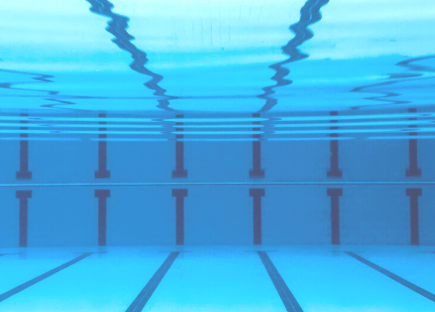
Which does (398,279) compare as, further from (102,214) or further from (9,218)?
(9,218)

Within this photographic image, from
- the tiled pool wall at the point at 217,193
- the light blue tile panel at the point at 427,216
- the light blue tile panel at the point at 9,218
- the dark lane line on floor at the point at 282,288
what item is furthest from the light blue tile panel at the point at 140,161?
the light blue tile panel at the point at 427,216

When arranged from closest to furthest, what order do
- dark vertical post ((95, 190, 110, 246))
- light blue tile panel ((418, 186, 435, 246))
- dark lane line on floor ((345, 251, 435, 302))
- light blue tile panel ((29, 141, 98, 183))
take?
dark lane line on floor ((345, 251, 435, 302))
light blue tile panel ((418, 186, 435, 246))
dark vertical post ((95, 190, 110, 246))
light blue tile panel ((29, 141, 98, 183))

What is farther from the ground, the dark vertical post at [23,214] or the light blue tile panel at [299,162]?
the light blue tile panel at [299,162]

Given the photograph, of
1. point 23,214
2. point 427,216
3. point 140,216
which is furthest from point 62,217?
point 427,216

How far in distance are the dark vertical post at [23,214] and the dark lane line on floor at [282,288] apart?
422 centimetres

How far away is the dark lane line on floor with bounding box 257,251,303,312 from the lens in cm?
409

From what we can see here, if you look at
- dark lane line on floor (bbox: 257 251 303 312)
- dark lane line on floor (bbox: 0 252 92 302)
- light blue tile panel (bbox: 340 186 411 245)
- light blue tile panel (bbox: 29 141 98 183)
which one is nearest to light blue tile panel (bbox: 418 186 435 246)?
light blue tile panel (bbox: 340 186 411 245)

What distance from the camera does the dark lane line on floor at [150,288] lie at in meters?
4.11

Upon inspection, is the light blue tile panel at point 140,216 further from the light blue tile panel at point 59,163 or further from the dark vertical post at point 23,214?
the dark vertical post at point 23,214

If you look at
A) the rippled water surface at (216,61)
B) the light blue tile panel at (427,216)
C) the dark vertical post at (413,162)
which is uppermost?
the rippled water surface at (216,61)

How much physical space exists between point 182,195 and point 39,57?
5.79 meters

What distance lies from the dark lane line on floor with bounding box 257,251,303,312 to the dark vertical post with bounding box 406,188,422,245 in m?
3.08

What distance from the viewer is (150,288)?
481 cm

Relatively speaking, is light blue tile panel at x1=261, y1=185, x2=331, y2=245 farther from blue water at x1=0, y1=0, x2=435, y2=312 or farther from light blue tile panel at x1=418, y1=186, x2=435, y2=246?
light blue tile panel at x1=418, y1=186, x2=435, y2=246
